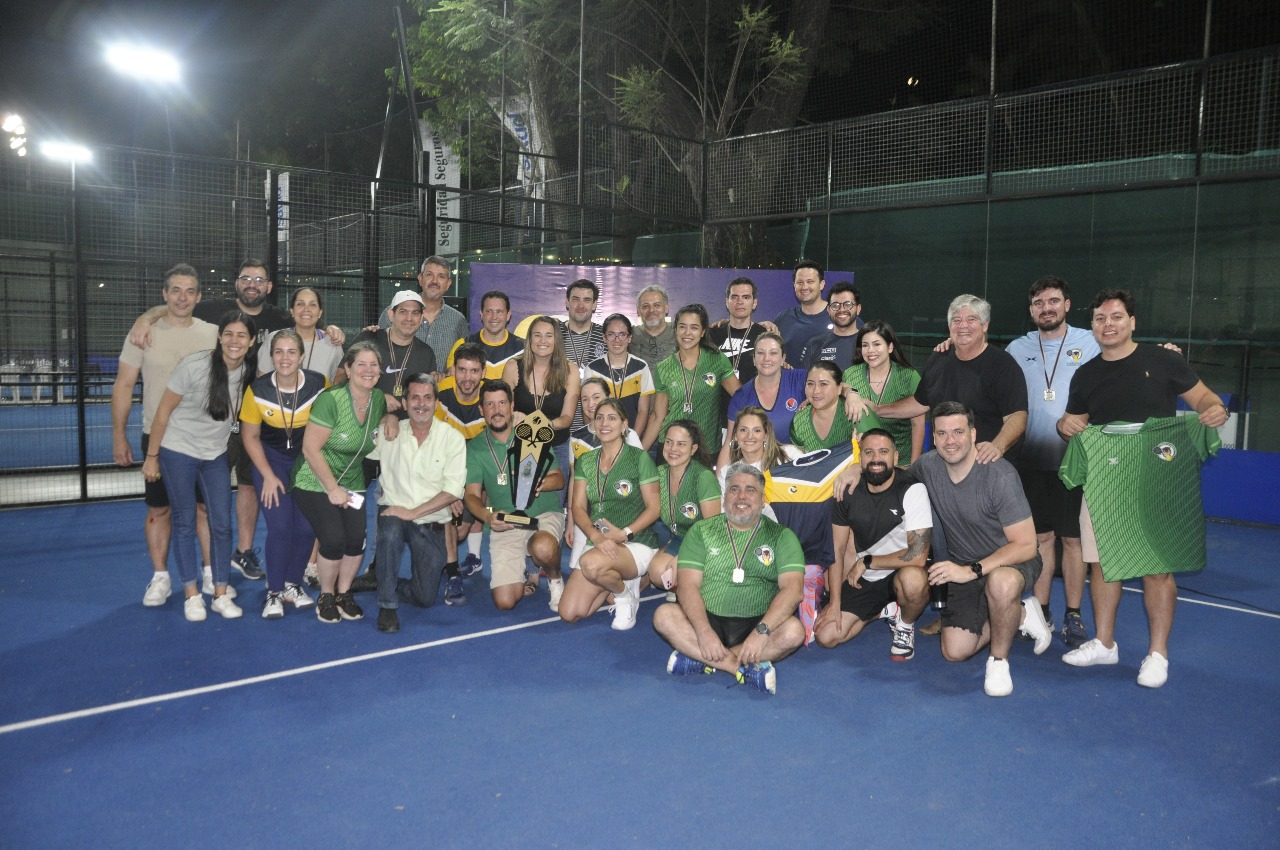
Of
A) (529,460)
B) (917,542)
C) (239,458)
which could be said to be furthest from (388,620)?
(917,542)

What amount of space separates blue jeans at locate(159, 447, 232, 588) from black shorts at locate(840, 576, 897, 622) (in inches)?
132

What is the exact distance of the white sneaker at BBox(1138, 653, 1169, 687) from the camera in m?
4.25

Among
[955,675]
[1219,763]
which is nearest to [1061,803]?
[1219,763]

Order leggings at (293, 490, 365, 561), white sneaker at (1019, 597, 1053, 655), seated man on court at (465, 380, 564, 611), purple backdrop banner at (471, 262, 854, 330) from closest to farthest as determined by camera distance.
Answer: white sneaker at (1019, 597, 1053, 655)
leggings at (293, 490, 365, 561)
seated man on court at (465, 380, 564, 611)
purple backdrop banner at (471, 262, 854, 330)

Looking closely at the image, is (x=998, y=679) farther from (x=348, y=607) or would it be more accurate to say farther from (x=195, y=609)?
(x=195, y=609)

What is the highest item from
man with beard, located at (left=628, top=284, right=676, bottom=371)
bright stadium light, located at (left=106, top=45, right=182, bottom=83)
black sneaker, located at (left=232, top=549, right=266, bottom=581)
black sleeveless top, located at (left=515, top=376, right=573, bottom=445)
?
bright stadium light, located at (left=106, top=45, right=182, bottom=83)

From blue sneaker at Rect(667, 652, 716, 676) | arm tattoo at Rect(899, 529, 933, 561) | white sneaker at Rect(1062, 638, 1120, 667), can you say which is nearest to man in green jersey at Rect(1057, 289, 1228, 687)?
white sneaker at Rect(1062, 638, 1120, 667)

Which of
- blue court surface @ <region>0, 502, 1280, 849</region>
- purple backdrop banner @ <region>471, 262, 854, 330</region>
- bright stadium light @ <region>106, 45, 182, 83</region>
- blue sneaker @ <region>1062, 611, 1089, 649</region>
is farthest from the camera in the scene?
bright stadium light @ <region>106, 45, 182, 83</region>

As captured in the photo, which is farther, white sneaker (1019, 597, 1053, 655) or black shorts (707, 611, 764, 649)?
white sneaker (1019, 597, 1053, 655)

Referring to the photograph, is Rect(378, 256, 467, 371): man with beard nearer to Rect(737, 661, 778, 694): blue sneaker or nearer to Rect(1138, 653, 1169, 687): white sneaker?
Rect(737, 661, 778, 694): blue sneaker

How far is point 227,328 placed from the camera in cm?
501

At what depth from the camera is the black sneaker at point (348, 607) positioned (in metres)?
5.12

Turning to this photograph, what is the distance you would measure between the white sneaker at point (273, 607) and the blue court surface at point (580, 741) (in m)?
0.05

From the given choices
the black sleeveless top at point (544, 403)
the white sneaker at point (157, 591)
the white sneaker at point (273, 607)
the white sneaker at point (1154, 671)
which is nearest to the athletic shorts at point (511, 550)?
the black sleeveless top at point (544, 403)
